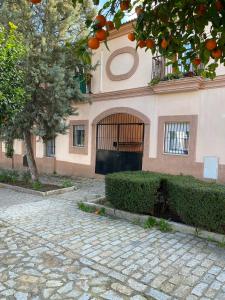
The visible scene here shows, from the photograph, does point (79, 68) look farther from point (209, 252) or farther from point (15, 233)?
point (209, 252)

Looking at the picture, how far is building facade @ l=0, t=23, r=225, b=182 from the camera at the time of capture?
8578mm

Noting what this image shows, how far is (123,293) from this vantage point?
302 cm

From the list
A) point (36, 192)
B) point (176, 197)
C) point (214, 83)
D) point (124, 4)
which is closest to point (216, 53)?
point (124, 4)

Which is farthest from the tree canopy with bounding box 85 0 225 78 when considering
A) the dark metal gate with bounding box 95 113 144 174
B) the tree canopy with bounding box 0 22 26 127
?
the dark metal gate with bounding box 95 113 144 174

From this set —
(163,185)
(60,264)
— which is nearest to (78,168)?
(163,185)

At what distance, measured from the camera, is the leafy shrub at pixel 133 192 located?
17.7ft

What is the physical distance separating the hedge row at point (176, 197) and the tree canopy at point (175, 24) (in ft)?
9.20

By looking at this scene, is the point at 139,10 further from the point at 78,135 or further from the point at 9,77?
the point at 78,135

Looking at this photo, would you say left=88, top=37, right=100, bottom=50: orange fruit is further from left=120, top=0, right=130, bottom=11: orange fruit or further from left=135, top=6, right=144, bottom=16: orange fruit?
left=135, top=6, right=144, bottom=16: orange fruit

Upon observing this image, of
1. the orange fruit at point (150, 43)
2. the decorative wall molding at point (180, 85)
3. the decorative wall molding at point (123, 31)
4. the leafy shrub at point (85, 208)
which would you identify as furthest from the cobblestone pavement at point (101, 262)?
the decorative wall molding at point (123, 31)

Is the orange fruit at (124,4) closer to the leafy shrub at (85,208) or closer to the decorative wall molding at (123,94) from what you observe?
the leafy shrub at (85,208)

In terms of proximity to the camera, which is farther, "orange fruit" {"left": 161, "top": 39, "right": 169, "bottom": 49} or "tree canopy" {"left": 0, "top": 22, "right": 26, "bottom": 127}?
"tree canopy" {"left": 0, "top": 22, "right": 26, "bottom": 127}

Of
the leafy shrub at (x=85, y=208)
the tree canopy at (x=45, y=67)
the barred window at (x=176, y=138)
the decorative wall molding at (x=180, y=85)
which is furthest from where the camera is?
the barred window at (x=176, y=138)

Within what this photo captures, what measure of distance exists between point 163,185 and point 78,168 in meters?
7.66
